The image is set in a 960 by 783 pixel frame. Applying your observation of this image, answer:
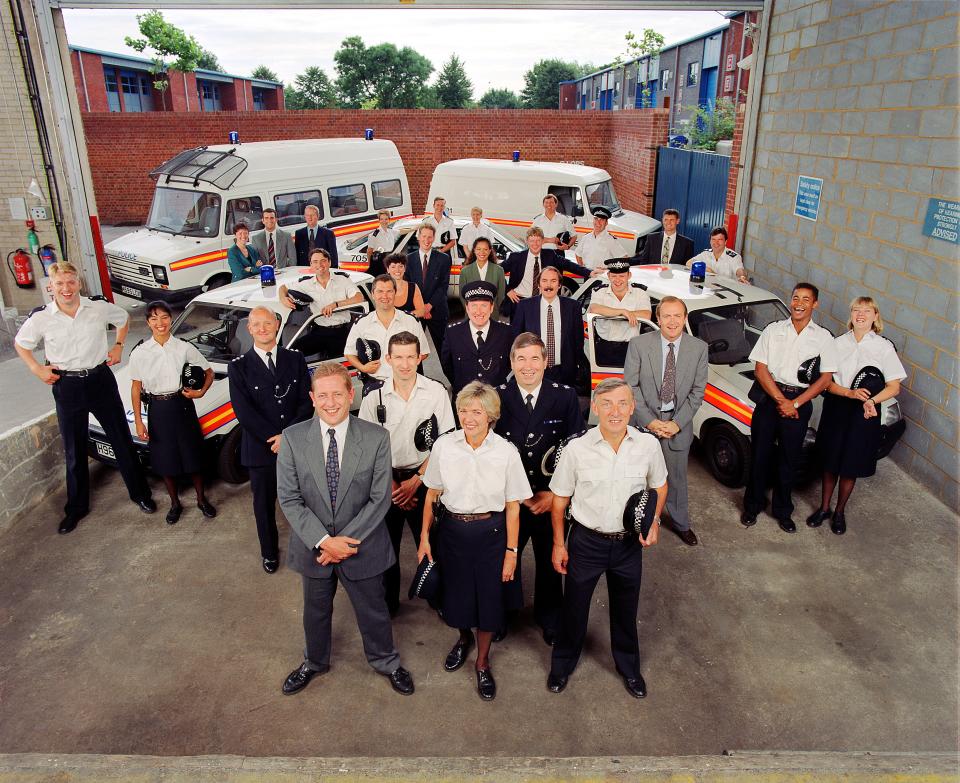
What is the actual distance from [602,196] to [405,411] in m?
10.4

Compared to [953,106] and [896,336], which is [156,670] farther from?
[953,106]

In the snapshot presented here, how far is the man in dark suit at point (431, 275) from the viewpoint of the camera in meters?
8.69

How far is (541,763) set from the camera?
3752mm


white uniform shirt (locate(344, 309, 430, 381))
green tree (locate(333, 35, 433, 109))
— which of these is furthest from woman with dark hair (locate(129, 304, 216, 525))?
green tree (locate(333, 35, 433, 109))

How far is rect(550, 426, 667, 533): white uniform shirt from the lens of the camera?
13.1ft

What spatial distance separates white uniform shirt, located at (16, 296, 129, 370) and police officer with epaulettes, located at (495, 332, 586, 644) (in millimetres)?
3674

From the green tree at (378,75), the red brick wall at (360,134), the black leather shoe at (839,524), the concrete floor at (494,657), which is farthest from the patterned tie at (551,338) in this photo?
the green tree at (378,75)

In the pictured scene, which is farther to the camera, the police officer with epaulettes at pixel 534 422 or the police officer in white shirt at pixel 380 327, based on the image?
the police officer in white shirt at pixel 380 327

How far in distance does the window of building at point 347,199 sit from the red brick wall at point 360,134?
8.53 metres

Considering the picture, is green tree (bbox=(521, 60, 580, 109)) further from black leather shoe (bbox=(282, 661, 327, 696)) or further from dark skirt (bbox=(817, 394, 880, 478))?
black leather shoe (bbox=(282, 661, 327, 696))

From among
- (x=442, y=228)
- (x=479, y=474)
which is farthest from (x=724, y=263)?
(x=479, y=474)

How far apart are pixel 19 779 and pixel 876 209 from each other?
8.45 meters

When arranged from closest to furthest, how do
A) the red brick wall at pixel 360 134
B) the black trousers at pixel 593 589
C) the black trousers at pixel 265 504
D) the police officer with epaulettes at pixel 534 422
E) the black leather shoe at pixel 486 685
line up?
the black trousers at pixel 593 589 < the black leather shoe at pixel 486 685 < the police officer with epaulettes at pixel 534 422 < the black trousers at pixel 265 504 < the red brick wall at pixel 360 134

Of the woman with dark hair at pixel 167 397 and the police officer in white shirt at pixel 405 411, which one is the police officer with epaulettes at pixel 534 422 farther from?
the woman with dark hair at pixel 167 397
